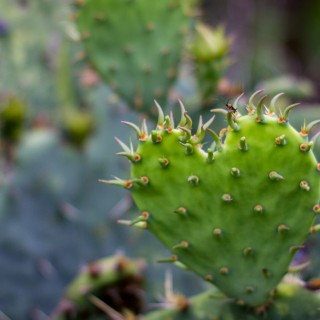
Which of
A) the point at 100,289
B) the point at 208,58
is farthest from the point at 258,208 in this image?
the point at 208,58

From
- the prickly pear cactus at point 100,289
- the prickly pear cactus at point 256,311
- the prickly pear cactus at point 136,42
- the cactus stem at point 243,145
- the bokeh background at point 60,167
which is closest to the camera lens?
the cactus stem at point 243,145

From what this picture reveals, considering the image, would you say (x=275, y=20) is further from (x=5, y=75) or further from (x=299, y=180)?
(x=299, y=180)

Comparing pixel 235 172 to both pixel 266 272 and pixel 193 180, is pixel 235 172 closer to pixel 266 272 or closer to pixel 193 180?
pixel 193 180

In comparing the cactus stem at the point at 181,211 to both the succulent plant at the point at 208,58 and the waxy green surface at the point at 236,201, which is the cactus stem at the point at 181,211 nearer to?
the waxy green surface at the point at 236,201

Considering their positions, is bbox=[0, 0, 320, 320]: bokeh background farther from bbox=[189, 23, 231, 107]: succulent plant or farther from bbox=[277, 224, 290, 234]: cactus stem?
bbox=[277, 224, 290, 234]: cactus stem

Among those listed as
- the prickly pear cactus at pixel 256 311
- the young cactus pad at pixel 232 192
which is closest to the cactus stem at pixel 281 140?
the young cactus pad at pixel 232 192

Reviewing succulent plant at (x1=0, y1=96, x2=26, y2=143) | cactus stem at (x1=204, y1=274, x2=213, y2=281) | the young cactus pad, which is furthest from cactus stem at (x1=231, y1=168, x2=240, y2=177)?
succulent plant at (x1=0, y1=96, x2=26, y2=143)

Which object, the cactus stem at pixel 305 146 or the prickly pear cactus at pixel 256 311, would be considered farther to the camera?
the prickly pear cactus at pixel 256 311
